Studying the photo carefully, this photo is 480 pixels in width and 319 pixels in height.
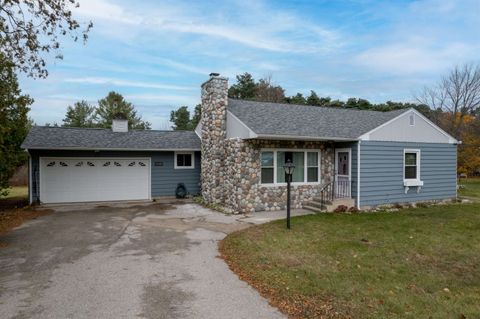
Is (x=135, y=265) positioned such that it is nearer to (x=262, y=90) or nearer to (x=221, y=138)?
(x=221, y=138)

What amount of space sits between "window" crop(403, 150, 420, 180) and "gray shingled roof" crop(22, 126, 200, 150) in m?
9.26

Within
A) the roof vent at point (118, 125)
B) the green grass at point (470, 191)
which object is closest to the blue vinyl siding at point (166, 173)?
the roof vent at point (118, 125)

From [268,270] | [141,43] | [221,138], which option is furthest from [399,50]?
[268,270]

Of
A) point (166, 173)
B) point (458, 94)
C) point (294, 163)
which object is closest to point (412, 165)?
point (294, 163)

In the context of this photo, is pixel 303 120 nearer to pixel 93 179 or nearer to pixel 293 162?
pixel 293 162

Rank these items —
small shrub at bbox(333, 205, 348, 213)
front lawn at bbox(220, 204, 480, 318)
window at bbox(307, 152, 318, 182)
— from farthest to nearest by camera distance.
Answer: window at bbox(307, 152, 318, 182)
small shrub at bbox(333, 205, 348, 213)
front lawn at bbox(220, 204, 480, 318)

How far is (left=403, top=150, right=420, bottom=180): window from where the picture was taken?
13.6 m

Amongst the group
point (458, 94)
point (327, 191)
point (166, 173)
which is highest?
point (458, 94)

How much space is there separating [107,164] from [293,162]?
27.6 ft

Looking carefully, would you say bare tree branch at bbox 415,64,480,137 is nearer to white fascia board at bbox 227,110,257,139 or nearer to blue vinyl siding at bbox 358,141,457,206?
blue vinyl siding at bbox 358,141,457,206

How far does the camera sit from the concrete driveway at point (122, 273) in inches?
167

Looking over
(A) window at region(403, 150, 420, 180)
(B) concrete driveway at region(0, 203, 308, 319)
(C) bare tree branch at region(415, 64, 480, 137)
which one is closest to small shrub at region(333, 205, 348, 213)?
(B) concrete driveway at region(0, 203, 308, 319)

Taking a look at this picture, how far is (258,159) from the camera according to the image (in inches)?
466

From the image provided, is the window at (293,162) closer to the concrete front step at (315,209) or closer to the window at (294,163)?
the window at (294,163)
